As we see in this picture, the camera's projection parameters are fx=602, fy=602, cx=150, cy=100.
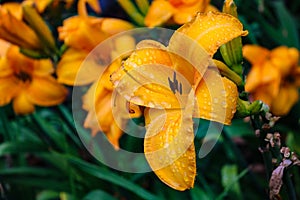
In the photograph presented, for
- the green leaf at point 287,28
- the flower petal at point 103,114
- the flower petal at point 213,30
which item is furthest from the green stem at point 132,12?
the green leaf at point 287,28

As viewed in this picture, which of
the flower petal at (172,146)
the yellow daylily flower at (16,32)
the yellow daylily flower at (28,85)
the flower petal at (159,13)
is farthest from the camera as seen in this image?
the yellow daylily flower at (28,85)

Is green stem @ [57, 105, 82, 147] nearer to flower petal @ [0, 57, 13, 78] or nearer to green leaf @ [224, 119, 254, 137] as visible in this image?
flower petal @ [0, 57, 13, 78]

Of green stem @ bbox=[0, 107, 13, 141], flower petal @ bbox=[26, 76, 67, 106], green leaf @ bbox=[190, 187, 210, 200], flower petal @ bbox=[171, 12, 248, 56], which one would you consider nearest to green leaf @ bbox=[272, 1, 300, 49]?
green leaf @ bbox=[190, 187, 210, 200]

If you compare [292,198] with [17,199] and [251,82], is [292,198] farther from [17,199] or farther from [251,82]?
[17,199]

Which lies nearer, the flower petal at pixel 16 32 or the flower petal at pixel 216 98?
the flower petal at pixel 216 98

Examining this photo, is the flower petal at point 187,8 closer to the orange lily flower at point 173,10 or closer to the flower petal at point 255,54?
the orange lily flower at point 173,10

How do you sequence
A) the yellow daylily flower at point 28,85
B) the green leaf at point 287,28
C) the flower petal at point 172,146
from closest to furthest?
1. the flower petal at point 172,146
2. the yellow daylily flower at point 28,85
3. the green leaf at point 287,28

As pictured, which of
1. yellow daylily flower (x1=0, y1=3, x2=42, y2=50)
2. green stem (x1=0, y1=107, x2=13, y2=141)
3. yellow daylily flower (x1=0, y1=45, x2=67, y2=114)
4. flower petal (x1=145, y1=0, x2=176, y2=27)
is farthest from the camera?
green stem (x1=0, y1=107, x2=13, y2=141)

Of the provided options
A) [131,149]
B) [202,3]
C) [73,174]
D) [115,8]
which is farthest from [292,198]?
[115,8]
